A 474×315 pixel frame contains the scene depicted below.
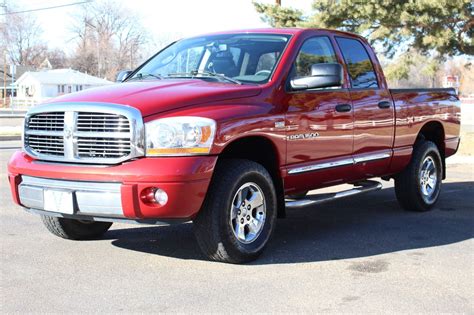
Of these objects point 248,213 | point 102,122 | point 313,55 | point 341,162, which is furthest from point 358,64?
point 102,122

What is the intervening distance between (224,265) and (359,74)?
2.88m

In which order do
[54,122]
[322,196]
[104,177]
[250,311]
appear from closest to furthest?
[250,311]
[104,177]
[54,122]
[322,196]

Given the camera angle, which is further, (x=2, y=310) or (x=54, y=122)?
(x=54, y=122)

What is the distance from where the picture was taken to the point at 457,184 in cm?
1073

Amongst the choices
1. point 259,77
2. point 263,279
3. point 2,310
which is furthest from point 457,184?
point 2,310

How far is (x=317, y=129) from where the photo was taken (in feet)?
20.0

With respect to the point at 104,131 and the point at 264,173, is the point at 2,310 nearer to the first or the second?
the point at 104,131

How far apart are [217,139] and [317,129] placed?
4.64 ft

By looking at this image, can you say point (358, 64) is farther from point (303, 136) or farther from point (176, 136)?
point (176, 136)

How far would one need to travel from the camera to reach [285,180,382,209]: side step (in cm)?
586

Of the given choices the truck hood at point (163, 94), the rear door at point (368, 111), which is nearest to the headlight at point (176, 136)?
the truck hood at point (163, 94)

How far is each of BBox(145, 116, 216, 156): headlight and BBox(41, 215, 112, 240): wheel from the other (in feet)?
5.41

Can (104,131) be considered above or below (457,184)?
above

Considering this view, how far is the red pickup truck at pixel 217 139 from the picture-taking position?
4.85m
